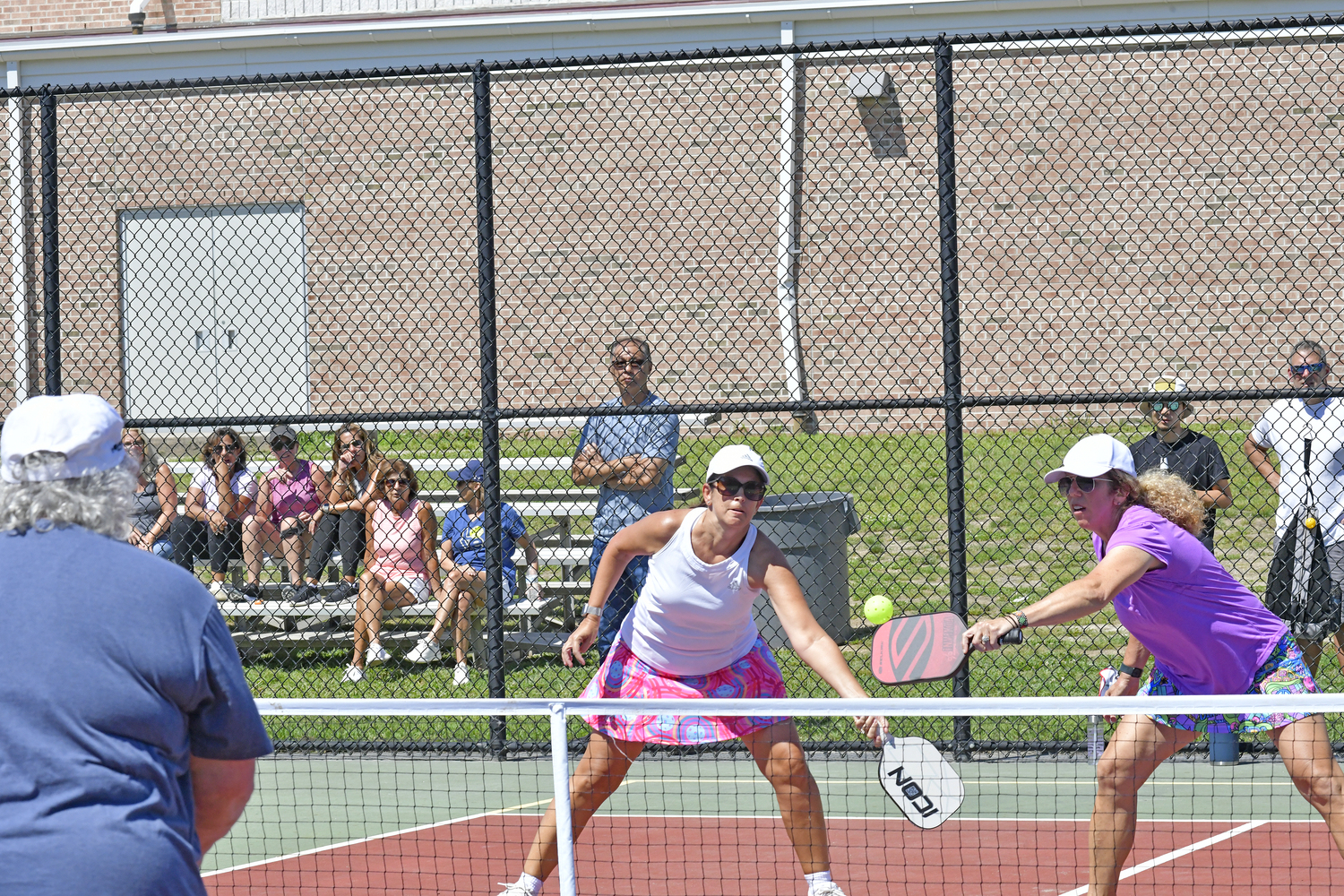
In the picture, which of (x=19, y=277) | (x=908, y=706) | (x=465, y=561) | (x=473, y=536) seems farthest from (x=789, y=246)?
(x=908, y=706)

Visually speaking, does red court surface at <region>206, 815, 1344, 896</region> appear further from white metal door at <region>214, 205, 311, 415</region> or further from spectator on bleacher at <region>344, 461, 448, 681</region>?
white metal door at <region>214, 205, 311, 415</region>

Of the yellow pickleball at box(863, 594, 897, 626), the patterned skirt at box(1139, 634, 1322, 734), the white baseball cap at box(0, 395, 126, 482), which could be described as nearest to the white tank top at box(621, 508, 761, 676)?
the yellow pickleball at box(863, 594, 897, 626)

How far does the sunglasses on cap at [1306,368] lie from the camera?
297 inches

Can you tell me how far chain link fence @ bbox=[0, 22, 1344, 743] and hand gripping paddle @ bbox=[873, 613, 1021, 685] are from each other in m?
4.84

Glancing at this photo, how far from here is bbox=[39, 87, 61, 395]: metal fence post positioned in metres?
7.66

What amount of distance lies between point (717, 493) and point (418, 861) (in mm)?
2073

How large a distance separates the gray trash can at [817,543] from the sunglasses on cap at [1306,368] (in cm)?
302

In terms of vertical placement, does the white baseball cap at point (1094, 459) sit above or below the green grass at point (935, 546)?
above

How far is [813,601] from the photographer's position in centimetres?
973

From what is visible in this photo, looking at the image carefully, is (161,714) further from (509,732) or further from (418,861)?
(509,732)

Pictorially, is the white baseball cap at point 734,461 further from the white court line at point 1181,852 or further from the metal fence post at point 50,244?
the metal fence post at point 50,244

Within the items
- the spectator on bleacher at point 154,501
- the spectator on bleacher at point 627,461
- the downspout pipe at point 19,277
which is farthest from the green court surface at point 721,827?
the downspout pipe at point 19,277

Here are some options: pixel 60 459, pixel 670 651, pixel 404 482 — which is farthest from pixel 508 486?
pixel 60 459

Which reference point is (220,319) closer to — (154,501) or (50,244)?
(154,501)
